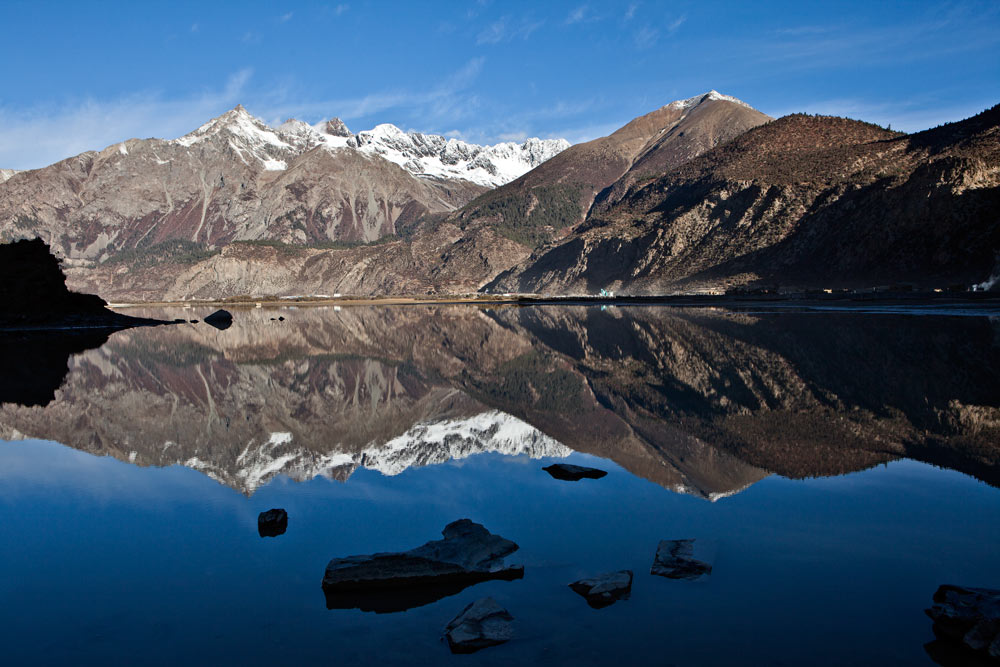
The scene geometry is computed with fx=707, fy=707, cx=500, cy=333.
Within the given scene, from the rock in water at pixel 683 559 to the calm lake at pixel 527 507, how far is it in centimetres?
16

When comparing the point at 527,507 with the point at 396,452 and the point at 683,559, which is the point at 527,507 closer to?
the point at 683,559

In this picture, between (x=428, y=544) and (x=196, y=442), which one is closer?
(x=428, y=544)

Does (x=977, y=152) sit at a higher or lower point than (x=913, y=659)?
higher

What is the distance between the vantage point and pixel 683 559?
28.4 feet

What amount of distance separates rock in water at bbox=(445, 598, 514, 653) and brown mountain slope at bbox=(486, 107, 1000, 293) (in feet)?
313

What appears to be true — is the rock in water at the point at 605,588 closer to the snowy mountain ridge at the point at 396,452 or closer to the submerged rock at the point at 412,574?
the submerged rock at the point at 412,574

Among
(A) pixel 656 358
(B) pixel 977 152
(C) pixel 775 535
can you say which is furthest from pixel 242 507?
(B) pixel 977 152

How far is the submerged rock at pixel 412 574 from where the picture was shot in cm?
813

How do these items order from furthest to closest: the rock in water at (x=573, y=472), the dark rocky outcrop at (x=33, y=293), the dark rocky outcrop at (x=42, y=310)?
the dark rocky outcrop at (x=33, y=293), the dark rocky outcrop at (x=42, y=310), the rock in water at (x=573, y=472)

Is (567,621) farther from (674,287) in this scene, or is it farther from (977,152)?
(674,287)

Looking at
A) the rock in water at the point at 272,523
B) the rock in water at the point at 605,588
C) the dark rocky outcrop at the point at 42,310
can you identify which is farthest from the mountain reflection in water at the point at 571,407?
the dark rocky outcrop at the point at 42,310

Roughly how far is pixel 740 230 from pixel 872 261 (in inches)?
1122

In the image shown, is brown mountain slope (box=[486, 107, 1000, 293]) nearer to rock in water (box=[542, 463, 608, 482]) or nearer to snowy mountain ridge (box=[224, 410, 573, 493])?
snowy mountain ridge (box=[224, 410, 573, 493])

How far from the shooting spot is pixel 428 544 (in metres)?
9.40
